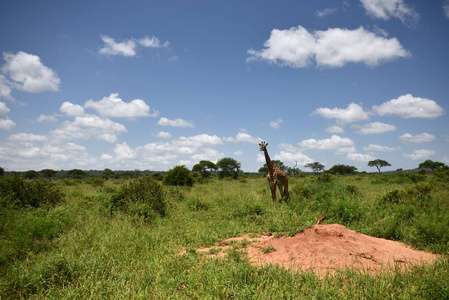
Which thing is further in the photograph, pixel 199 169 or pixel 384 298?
pixel 199 169

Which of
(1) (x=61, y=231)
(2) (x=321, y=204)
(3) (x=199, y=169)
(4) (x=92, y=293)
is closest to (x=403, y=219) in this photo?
(2) (x=321, y=204)

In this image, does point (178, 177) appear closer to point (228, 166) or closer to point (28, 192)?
point (28, 192)

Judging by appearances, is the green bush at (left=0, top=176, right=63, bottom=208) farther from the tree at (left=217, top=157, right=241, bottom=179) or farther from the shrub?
the tree at (left=217, top=157, right=241, bottom=179)

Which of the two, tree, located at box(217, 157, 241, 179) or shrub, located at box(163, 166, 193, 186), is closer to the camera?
shrub, located at box(163, 166, 193, 186)

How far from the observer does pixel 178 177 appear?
22.0 meters

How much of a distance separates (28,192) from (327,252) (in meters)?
11.4

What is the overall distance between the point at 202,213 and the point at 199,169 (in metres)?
46.7

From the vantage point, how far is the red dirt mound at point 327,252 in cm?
518

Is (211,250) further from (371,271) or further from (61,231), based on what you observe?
(61,231)

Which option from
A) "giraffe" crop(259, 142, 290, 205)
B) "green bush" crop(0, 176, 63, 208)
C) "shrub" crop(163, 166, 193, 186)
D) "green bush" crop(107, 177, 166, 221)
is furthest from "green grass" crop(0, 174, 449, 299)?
"shrub" crop(163, 166, 193, 186)

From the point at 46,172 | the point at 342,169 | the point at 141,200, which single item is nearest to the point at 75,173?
the point at 46,172

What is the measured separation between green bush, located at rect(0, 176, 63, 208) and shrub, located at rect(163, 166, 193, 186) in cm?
1105

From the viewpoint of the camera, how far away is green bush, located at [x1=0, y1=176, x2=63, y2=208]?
9984mm

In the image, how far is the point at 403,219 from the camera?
27.6ft
